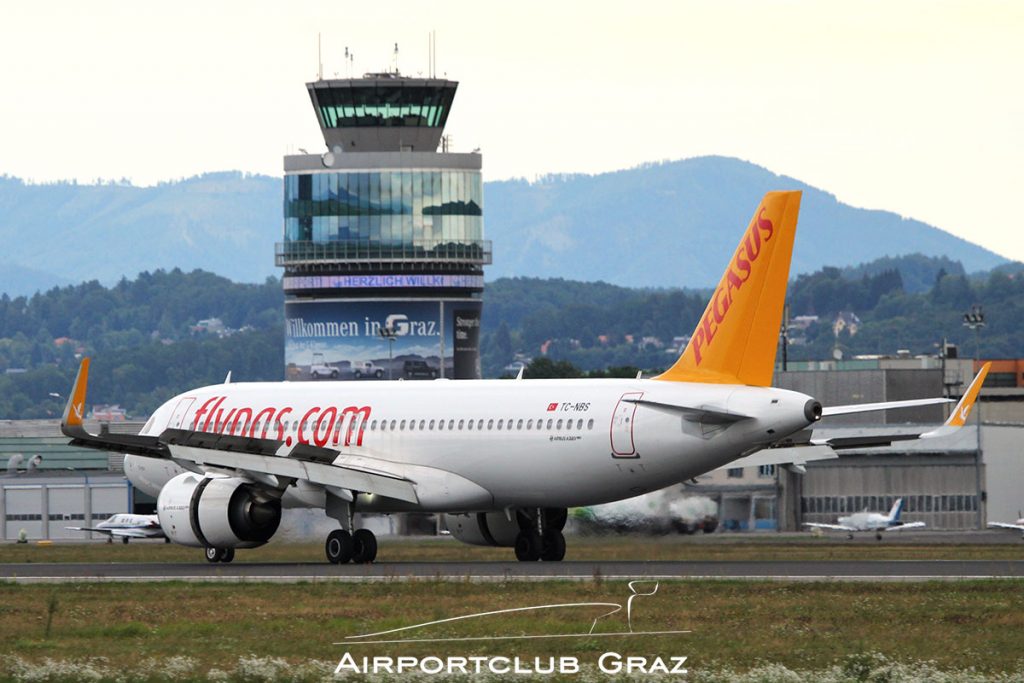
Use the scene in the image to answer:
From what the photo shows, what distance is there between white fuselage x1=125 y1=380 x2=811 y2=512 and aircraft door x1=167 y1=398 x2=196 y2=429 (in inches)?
8.9

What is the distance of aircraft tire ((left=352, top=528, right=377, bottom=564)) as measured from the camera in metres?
46.3

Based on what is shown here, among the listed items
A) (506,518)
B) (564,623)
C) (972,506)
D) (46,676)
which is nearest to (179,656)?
(46,676)

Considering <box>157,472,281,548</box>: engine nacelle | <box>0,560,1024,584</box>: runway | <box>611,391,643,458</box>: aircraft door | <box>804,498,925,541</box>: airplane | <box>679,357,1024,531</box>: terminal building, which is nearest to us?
<box>0,560,1024,584</box>: runway

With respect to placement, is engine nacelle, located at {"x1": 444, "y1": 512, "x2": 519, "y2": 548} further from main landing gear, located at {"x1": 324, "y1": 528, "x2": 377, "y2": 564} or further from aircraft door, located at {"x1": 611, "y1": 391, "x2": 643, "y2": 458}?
aircraft door, located at {"x1": 611, "y1": 391, "x2": 643, "y2": 458}

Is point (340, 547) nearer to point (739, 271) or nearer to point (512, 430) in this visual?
point (512, 430)

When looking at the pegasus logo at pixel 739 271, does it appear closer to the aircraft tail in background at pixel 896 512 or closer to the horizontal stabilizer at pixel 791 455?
the horizontal stabilizer at pixel 791 455

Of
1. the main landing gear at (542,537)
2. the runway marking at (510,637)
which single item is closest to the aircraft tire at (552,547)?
the main landing gear at (542,537)

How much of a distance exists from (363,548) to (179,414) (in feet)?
28.5

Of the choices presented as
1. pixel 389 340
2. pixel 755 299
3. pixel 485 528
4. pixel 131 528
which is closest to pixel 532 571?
pixel 755 299

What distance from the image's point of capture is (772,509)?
340 ft

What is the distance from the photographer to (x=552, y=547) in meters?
47.5

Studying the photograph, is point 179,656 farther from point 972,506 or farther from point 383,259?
point 383,259

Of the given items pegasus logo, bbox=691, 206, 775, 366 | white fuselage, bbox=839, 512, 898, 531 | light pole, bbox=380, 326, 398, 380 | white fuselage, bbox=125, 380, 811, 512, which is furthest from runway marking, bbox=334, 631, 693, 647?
light pole, bbox=380, 326, 398, 380
